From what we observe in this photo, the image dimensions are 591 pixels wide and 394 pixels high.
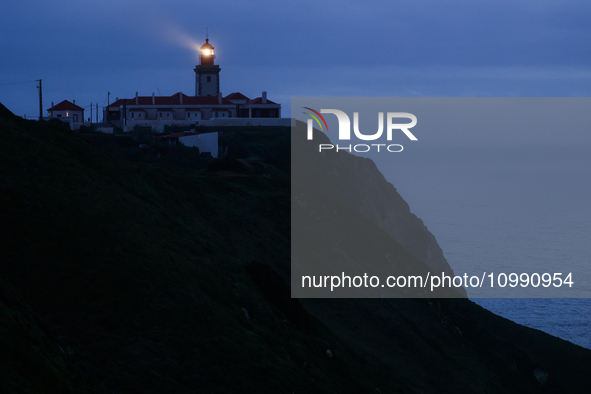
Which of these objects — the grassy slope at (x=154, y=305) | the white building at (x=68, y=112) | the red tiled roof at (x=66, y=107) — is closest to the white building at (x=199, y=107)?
the white building at (x=68, y=112)

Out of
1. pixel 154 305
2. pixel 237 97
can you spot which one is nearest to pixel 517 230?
pixel 237 97

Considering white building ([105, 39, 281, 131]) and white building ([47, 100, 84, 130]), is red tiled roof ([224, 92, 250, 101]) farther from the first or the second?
white building ([47, 100, 84, 130])

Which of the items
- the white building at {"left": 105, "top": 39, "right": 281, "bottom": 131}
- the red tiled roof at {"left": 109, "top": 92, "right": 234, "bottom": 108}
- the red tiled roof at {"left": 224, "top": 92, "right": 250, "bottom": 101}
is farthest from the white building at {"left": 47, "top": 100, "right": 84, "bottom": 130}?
the red tiled roof at {"left": 224, "top": 92, "right": 250, "bottom": 101}

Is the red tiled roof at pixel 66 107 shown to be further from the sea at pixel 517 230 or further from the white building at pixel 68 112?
the sea at pixel 517 230

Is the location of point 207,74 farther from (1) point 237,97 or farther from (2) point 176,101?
(2) point 176,101

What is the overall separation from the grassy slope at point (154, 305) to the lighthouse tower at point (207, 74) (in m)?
61.9

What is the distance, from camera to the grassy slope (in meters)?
14.8

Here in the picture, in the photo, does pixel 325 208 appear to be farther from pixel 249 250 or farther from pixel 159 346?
pixel 159 346

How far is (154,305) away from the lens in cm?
1811

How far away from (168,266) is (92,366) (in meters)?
6.60

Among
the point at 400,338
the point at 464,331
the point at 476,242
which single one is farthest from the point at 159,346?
the point at 476,242

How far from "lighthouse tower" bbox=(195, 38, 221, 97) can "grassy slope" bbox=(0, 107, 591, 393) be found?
6192 centimetres

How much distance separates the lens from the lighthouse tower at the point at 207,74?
96000 mm

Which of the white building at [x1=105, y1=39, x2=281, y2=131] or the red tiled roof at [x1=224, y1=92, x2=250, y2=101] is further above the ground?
the red tiled roof at [x1=224, y1=92, x2=250, y2=101]
